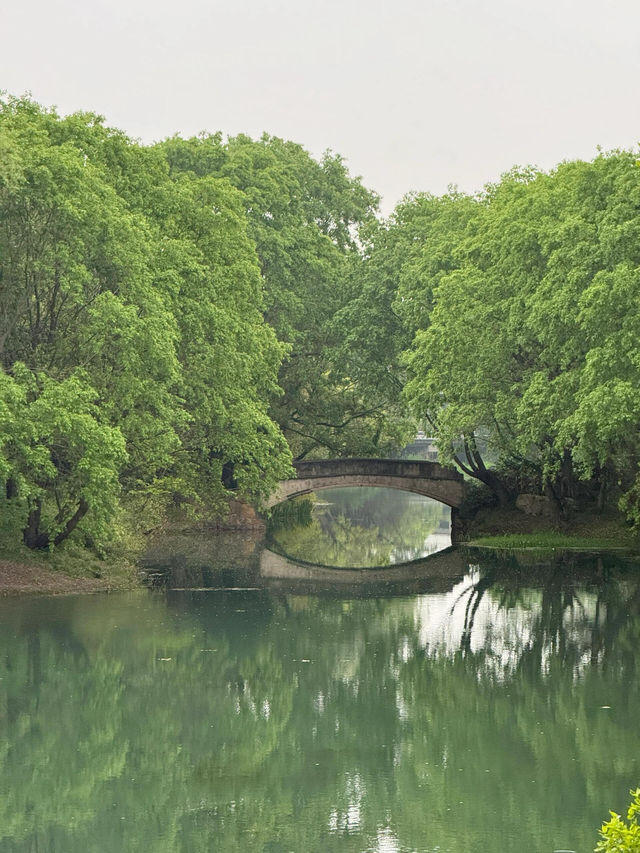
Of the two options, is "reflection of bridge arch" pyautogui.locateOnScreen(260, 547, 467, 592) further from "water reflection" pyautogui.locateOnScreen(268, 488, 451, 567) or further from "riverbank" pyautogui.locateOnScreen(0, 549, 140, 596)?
"riverbank" pyautogui.locateOnScreen(0, 549, 140, 596)

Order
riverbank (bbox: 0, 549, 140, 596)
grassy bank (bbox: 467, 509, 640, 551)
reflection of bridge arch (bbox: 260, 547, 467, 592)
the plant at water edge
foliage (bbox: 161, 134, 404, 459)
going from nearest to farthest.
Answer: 1. the plant at water edge
2. riverbank (bbox: 0, 549, 140, 596)
3. reflection of bridge arch (bbox: 260, 547, 467, 592)
4. grassy bank (bbox: 467, 509, 640, 551)
5. foliage (bbox: 161, 134, 404, 459)

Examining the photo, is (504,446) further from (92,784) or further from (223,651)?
(92,784)

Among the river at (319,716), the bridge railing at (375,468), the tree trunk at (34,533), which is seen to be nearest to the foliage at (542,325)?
the bridge railing at (375,468)

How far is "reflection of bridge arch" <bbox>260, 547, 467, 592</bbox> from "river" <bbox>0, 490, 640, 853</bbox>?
1894 mm

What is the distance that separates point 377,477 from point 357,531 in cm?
1138

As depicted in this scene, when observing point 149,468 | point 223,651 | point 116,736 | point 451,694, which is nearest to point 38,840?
point 116,736

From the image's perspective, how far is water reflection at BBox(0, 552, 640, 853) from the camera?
604 inches

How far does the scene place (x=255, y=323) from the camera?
1818 inches

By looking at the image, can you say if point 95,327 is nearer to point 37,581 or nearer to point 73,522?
point 73,522

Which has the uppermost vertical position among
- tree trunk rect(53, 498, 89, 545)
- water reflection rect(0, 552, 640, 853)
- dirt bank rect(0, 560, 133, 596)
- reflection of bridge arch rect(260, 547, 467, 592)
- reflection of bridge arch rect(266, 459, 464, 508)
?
reflection of bridge arch rect(266, 459, 464, 508)

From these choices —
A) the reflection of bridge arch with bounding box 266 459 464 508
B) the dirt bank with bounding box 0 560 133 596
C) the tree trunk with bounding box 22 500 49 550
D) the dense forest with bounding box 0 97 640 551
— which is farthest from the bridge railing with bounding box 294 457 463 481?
the dirt bank with bounding box 0 560 133 596

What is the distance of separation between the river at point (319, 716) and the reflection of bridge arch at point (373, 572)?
6.21 feet

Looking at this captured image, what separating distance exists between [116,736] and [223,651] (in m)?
7.27

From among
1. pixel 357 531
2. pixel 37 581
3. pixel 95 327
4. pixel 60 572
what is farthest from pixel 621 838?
pixel 357 531
